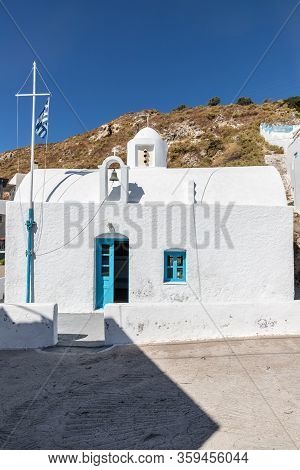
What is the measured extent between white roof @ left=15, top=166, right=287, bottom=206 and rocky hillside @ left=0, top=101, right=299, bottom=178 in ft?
81.0

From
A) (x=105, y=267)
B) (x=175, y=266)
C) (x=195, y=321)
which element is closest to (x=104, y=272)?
(x=105, y=267)

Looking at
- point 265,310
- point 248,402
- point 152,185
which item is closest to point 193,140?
point 152,185

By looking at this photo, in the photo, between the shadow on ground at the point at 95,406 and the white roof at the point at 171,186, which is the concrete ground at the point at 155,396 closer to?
the shadow on ground at the point at 95,406

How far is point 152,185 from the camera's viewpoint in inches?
500

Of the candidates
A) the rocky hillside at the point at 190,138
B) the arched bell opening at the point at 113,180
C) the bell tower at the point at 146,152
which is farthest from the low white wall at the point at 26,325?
the rocky hillside at the point at 190,138

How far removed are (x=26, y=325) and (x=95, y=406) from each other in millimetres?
3377

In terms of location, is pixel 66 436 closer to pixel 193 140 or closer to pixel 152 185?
pixel 152 185

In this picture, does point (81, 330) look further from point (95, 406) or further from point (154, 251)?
point (95, 406)

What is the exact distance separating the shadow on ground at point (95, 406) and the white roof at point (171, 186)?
237 inches

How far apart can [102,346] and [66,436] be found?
370 centimetres

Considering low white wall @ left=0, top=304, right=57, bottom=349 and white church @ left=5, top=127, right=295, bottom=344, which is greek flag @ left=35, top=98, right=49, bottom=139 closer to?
white church @ left=5, top=127, right=295, bottom=344

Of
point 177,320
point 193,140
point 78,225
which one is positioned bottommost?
point 177,320

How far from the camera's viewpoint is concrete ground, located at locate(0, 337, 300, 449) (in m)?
4.31

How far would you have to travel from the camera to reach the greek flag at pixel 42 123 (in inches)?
444
